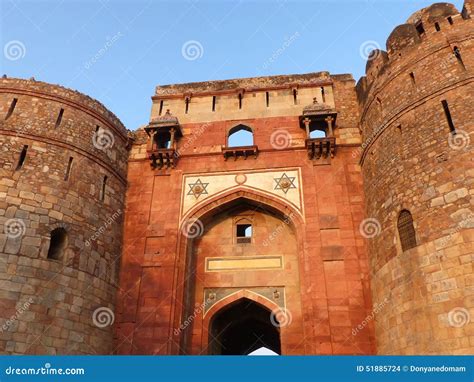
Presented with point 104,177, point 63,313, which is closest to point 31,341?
point 63,313

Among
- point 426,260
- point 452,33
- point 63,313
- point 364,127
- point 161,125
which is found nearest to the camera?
point 426,260

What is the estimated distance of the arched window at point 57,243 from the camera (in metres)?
10.8

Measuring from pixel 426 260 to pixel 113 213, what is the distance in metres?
8.46

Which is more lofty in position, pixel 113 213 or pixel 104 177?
pixel 104 177

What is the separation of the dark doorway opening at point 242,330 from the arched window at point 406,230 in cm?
434

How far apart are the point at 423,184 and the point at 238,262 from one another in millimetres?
5562

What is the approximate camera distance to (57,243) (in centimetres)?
1103

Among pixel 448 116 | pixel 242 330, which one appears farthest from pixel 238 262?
pixel 448 116

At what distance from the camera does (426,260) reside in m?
9.20

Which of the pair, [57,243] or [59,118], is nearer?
[57,243]

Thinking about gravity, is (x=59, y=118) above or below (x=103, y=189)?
above

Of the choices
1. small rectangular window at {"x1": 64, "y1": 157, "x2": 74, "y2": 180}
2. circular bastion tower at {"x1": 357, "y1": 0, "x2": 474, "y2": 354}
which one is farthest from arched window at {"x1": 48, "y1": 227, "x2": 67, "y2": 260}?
circular bastion tower at {"x1": 357, "y1": 0, "x2": 474, "y2": 354}

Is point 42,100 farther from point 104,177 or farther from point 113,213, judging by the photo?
point 113,213

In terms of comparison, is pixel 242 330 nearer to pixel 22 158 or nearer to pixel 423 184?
pixel 423 184
